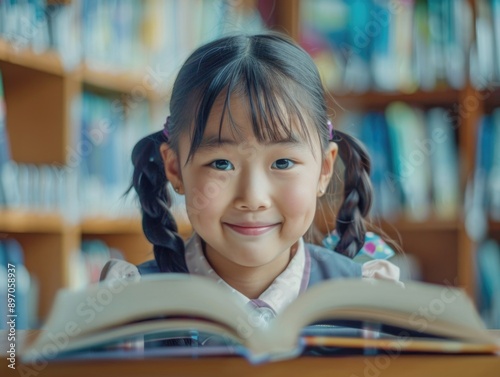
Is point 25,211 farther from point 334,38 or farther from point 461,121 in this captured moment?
point 461,121

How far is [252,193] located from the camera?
91cm

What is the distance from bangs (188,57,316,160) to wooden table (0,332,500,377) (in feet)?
1.05

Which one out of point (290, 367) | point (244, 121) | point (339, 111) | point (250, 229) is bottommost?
point (290, 367)

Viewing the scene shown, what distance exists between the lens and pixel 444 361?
2.31 feet

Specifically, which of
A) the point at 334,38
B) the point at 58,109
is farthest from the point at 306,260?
the point at 334,38

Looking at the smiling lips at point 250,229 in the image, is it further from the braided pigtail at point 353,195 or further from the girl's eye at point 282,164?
the braided pigtail at point 353,195

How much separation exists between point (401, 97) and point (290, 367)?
1.74m

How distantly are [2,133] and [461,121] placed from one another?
4.41 ft

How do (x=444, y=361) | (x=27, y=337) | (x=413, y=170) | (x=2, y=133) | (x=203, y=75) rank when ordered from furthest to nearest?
1. (x=413, y=170)
2. (x=2, y=133)
3. (x=203, y=75)
4. (x=27, y=337)
5. (x=444, y=361)

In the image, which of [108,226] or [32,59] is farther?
[108,226]

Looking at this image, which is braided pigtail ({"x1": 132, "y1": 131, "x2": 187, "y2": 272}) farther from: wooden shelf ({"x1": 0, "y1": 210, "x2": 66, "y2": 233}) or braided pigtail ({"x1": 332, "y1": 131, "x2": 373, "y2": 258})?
wooden shelf ({"x1": 0, "y1": 210, "x2": 66, "y2": 233})

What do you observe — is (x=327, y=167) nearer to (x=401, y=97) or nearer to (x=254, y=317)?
(x=254, y=317)

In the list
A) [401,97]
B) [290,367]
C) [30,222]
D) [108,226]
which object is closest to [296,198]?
[290,367]

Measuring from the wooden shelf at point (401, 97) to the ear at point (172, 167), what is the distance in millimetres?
1317
